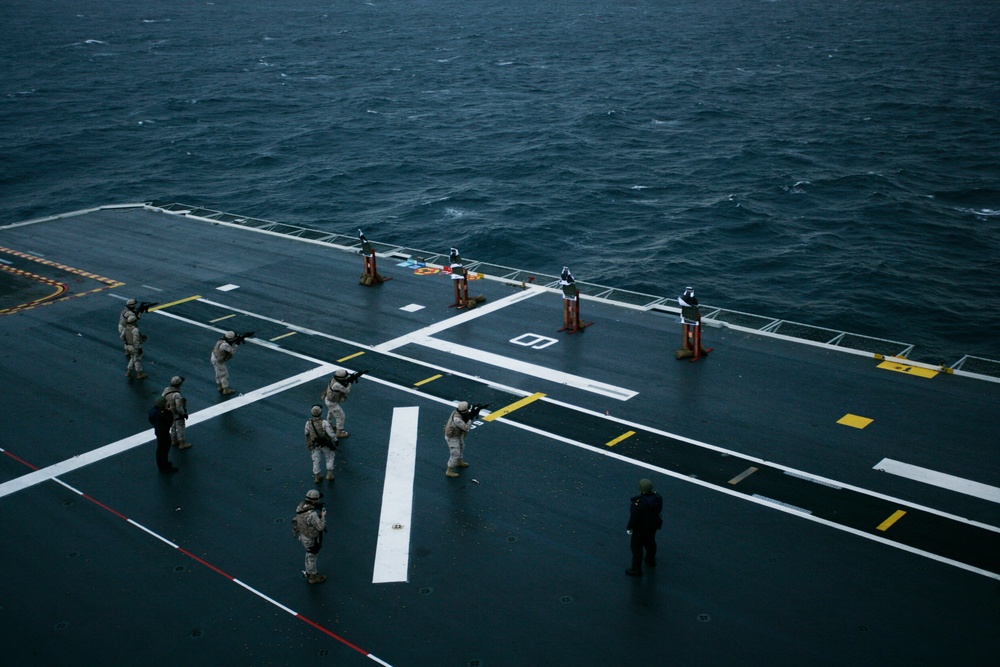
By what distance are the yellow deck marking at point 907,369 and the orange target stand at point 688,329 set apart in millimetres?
4909

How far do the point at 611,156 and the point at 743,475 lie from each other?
57730mm

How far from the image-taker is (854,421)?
22609mm

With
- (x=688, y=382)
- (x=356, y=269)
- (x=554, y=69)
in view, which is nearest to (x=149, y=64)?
(x=554, y=69)

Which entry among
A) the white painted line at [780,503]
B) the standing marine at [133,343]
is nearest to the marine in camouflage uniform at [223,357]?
the standing marine at [133,343]

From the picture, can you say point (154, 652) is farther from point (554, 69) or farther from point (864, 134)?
point (554, 69)

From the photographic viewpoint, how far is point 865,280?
47656mm

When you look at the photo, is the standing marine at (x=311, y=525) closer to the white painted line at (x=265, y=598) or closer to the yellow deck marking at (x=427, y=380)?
the white painted line at (x=265, y=598)

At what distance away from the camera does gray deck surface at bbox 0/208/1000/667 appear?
15242mm

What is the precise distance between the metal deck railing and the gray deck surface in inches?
36.8

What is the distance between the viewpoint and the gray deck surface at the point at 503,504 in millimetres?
15242

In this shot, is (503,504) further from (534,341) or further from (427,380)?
(534,341)

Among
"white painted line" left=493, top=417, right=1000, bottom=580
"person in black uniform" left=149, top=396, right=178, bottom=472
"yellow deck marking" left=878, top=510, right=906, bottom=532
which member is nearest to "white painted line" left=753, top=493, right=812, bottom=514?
"white painted line" left=493, top=417, right=1000, bottom=580

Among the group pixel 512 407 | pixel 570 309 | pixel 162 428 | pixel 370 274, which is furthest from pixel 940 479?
pixel 370 274

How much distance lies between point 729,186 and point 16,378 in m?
50.2
